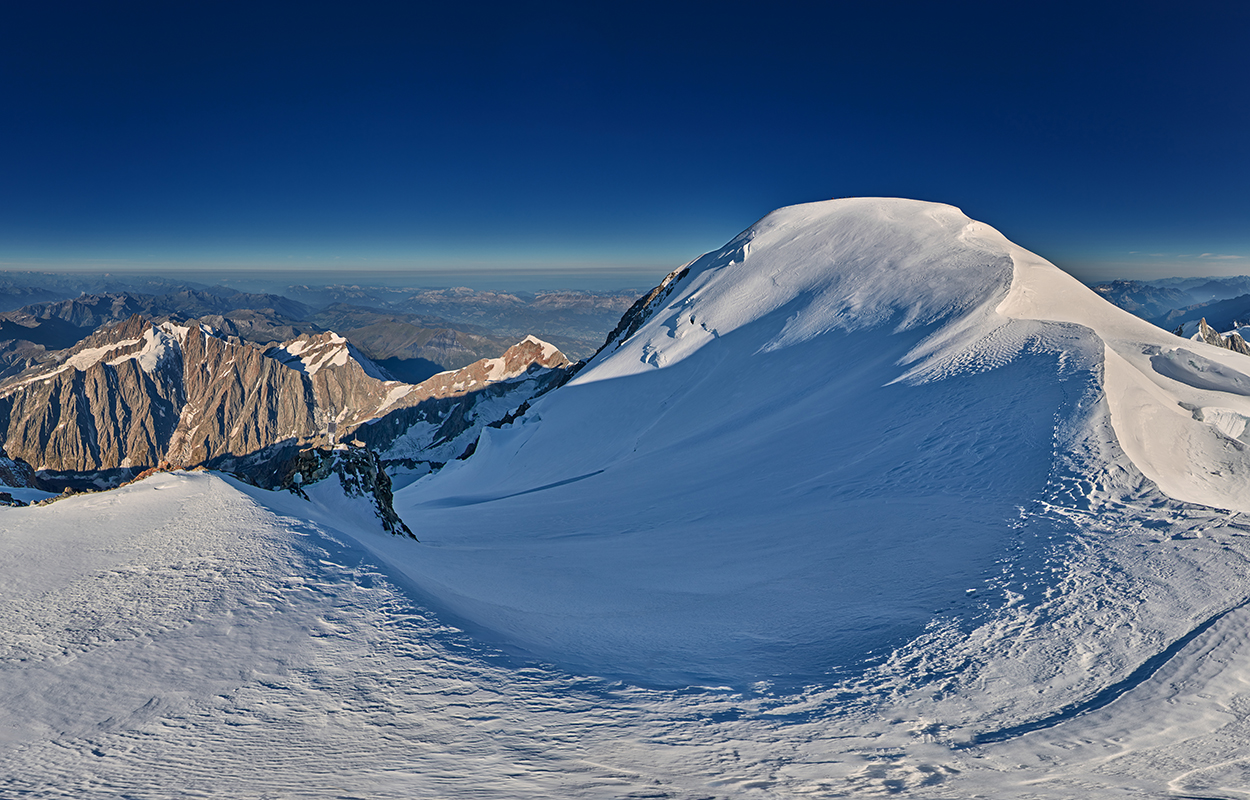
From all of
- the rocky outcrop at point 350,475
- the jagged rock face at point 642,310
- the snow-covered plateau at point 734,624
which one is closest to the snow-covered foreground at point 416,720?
the snow-covered plateau at point 734,624

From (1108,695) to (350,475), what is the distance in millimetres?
24663

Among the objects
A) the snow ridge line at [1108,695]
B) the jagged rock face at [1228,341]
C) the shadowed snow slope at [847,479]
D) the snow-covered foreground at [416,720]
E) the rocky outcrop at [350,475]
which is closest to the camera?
the snow-covered foreground at [416,720]

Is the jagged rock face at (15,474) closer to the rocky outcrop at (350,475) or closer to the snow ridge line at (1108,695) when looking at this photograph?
the rocky outcrop at (350,475)

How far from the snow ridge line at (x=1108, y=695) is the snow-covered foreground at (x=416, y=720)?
0.10m

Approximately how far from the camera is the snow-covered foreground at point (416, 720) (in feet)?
22.7

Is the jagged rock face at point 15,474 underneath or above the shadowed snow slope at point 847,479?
underneath

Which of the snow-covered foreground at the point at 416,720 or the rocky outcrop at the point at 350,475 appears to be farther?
the rocky outcrop at the point at 350,475

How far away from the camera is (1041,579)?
37.8 feet

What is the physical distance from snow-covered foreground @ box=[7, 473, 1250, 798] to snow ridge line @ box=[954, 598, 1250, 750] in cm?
10

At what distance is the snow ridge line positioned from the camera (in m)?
7.69

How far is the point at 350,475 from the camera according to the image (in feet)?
79.4

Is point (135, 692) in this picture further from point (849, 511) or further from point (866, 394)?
point (866, 394)

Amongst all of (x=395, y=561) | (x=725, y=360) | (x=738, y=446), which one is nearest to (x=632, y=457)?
(x=738, y=446)

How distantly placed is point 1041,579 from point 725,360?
33496 mm
